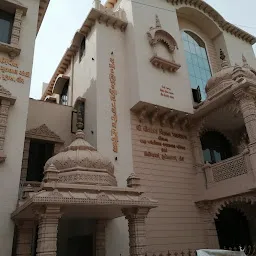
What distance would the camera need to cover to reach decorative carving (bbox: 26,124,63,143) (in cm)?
1178

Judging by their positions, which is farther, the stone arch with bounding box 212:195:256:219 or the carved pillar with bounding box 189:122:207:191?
the carved pillar with bounding box 189:122:207:191

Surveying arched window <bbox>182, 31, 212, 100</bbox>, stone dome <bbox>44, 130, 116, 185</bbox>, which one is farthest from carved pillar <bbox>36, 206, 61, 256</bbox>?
arched window <bbox>182, 31, 212, 100</bbox>

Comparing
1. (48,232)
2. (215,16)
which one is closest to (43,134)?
(48,232)

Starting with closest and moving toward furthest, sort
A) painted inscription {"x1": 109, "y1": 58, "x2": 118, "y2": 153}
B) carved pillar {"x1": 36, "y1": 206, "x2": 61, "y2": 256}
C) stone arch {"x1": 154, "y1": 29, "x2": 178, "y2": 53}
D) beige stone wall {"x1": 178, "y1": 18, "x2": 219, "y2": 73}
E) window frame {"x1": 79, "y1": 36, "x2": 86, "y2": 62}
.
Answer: carved pillar {"x1": 36, "y1": 206, "x2": 61, "y2": 256}
painted inscription {"x1": 109, "y1": 58, "x2": 118, "y2": 153}
stone arch {"x1": 154, "y1": 29, "x2": 178, "y2": 53}
window frame {"x1": 79, "y1": 36, "x2": 86, "y2": 62}
beige stone wall {"x1": 178, "y1": 18, "x2": 219, "y2": 73}

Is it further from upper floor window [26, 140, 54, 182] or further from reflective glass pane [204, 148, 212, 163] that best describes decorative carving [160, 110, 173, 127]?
upper floor window [26, 140, 54, 182]

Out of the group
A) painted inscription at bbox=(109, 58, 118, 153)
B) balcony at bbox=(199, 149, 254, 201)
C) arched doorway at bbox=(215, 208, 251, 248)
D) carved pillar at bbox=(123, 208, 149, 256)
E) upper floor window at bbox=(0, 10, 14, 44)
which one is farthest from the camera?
arched doorway at bbox=(215, 208, 251, 248)

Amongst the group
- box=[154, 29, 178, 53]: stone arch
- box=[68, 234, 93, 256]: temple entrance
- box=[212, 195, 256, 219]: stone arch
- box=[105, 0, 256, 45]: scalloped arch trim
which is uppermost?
box=[105, 0, 256, 45]: scalloped arch trim

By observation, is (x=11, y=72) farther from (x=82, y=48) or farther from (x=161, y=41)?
(x=161, y=41)

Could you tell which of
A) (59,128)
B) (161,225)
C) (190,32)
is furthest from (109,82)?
(190,32)

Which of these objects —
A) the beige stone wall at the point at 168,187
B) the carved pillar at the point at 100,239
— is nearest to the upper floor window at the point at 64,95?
the beige stone wall at the point at 168,187

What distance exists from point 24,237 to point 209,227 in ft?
24.3

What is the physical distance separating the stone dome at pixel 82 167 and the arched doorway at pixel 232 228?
7.17m

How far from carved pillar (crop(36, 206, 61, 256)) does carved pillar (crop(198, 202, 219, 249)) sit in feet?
24.0

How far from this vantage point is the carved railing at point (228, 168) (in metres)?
10.6
